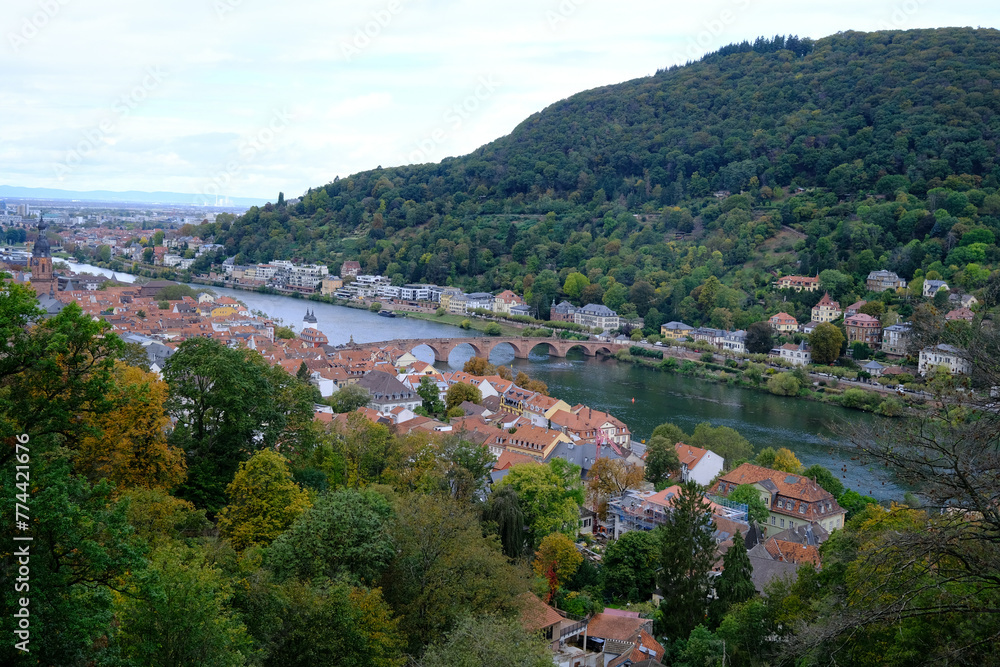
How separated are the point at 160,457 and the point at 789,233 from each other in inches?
1876

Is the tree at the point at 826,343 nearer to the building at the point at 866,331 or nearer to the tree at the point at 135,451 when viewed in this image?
the building at the point at 866,331

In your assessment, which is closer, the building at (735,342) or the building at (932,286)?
the building at (932,286)

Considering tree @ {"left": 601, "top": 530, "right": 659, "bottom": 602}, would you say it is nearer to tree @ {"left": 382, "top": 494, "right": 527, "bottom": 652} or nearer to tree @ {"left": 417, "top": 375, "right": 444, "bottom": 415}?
tree @ {"left": 382, "top": 494, "right": 527, "bottom": 652}

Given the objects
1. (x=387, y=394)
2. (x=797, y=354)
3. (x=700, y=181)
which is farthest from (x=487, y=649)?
(x=700, y=181)

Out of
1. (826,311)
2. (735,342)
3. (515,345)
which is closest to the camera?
(735,342)

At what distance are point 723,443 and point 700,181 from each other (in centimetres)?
4479

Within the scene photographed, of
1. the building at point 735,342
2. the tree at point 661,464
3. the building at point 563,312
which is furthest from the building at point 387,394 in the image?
the building at point 563,312

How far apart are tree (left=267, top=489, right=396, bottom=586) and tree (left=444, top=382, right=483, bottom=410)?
15.6 metres

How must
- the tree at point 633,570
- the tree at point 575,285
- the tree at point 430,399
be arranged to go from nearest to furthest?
the tree at point 633,570 < the tree at point 430,399 < the tree at point 575,285

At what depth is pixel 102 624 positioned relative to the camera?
4.12 meters

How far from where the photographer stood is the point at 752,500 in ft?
52.5

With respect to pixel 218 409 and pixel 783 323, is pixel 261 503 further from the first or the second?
pixel 783 323

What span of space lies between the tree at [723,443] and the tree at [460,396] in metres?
6.41

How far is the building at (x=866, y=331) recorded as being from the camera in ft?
119
